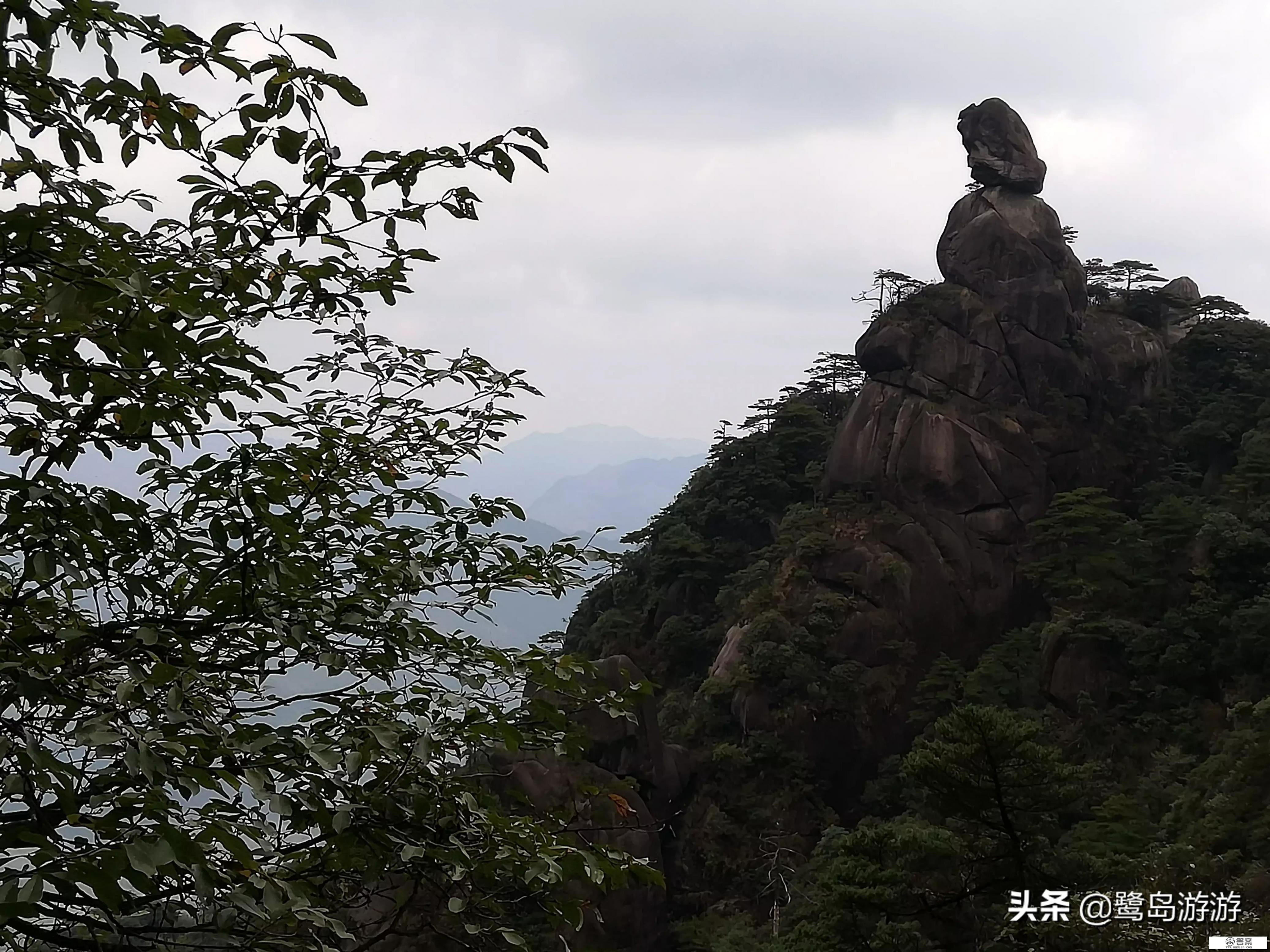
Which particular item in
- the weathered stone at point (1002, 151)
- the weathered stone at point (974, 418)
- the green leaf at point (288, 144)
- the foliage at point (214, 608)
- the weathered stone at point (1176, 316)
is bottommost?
the foliage at point (214, 608)

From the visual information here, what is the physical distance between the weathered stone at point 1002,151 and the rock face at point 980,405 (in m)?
0.04

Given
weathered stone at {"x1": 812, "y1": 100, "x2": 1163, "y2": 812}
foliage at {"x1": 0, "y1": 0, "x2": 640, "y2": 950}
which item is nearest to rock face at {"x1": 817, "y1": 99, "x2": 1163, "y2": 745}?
weathered stone at {"x1": 812, "y1": 100, "x2": 1163, "y2": 812}

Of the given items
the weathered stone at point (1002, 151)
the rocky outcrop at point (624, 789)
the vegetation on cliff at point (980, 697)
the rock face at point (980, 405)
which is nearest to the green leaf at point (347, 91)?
the vegetation on cliff at point (980, 697)

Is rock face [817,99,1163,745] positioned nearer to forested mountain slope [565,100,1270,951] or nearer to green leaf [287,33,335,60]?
forested mountain slope [565,100,1270,951]

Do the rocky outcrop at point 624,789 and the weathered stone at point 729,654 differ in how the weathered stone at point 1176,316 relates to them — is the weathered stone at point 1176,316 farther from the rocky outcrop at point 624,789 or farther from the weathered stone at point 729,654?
the rocky outcrop at point 624,789

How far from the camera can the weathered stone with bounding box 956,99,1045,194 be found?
26.4 m

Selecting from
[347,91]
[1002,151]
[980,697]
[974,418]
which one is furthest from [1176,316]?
[347,91]

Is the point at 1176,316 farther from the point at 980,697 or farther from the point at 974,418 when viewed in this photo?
the point at 980,697

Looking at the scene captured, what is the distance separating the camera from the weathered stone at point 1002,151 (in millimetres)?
26359

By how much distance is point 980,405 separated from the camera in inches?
969

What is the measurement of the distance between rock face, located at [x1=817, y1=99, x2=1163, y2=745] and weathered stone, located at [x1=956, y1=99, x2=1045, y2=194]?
43 mm

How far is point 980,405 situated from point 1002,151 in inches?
283

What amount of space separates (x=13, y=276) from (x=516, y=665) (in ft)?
5.95

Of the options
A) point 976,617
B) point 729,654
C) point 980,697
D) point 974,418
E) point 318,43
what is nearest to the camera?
point 318,43
